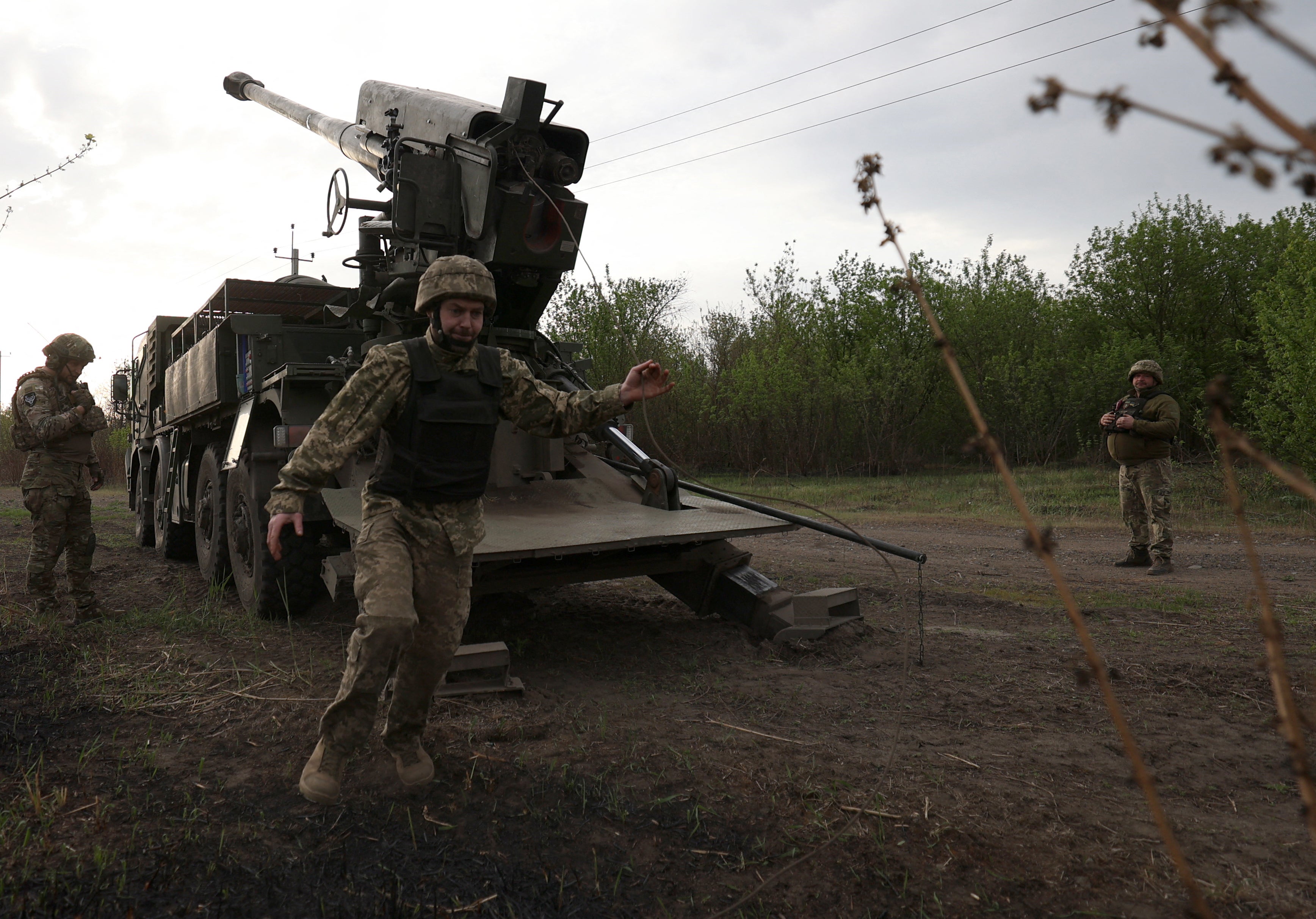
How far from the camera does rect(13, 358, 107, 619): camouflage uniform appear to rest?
6.52 metres

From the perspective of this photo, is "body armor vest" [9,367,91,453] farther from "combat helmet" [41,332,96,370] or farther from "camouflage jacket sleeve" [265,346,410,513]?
"camouflage jacket sleeve" [265,346,410,513]

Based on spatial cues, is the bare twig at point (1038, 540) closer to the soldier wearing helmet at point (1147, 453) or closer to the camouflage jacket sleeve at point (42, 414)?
the camouflage jacket sleeve at point (42, 414)

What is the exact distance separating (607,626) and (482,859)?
136 inches

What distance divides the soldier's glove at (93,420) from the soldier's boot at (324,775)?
4.28 m

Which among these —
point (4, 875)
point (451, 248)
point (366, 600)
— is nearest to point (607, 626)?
point (451, 248)

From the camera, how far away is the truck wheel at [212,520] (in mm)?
7531

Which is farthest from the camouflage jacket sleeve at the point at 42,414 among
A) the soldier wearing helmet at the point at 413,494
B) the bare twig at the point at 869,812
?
the bare twig at the point at 869,812

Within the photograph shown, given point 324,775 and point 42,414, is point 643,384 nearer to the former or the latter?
point 324,775

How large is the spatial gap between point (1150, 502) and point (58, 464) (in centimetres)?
895

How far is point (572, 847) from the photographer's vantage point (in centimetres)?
306

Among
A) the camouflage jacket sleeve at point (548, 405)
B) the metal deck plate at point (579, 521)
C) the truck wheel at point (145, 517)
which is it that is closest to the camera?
the camouflage jacket sleeve at point (548, 405)

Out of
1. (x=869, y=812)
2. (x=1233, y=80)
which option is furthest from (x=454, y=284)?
(x=1233, y=80)

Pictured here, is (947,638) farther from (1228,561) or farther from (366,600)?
(1228,561)

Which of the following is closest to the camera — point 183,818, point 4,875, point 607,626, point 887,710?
point 4,875
